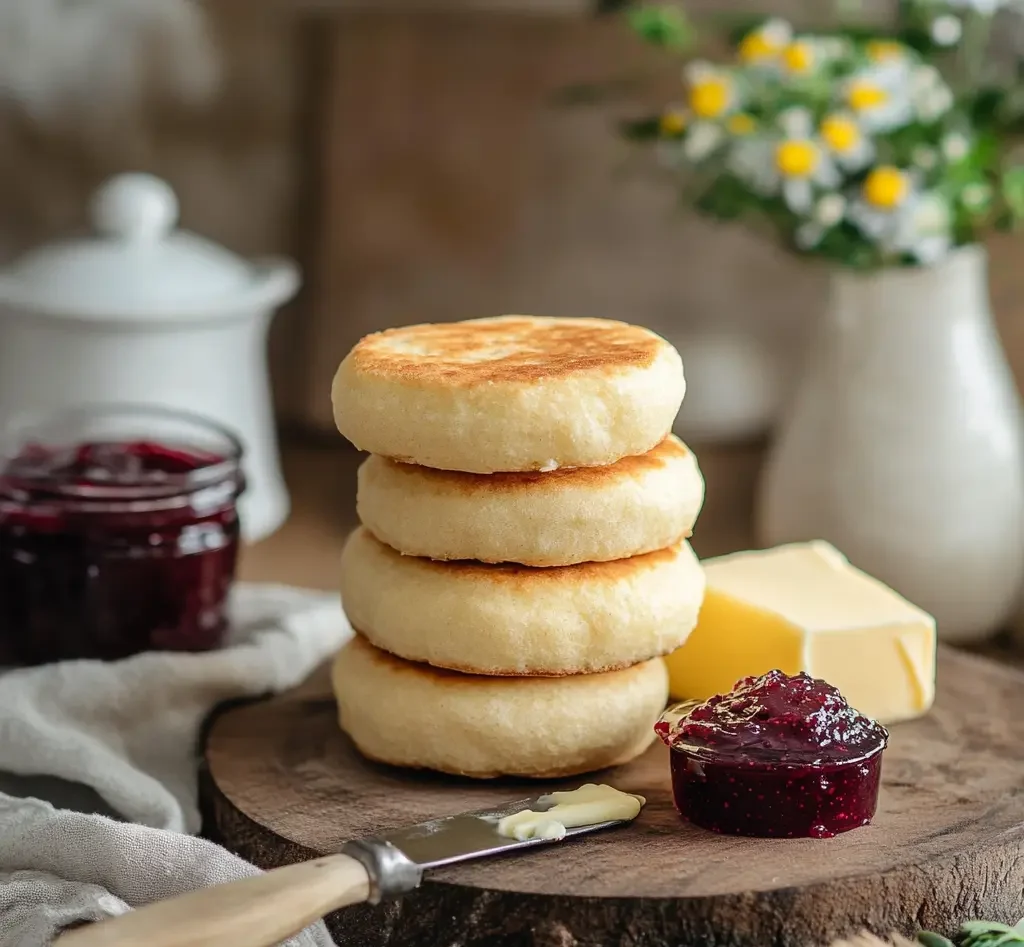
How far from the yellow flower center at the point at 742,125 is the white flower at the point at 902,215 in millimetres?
180

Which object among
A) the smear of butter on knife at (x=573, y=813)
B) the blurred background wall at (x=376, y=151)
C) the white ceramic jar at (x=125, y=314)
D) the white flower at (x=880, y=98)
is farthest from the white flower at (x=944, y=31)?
the smear of butter on knife at (x=573, y=813)

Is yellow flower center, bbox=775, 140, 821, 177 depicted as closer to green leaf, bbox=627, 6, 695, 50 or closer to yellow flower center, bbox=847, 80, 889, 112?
yellow flower center, bbox=847, 80, 889, 112

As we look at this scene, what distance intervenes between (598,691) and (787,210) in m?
0.95

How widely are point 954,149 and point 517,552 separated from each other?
1.05 metres

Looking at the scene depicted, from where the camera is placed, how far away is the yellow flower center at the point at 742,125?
218 centimetres

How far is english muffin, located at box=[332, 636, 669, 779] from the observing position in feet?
5.03

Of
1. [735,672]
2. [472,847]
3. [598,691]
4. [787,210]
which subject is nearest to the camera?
[472,847]

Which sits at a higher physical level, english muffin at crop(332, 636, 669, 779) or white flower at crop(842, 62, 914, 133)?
white flower at crop(842, 62, 914, 133)

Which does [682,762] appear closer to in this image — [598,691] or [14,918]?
[598,691]

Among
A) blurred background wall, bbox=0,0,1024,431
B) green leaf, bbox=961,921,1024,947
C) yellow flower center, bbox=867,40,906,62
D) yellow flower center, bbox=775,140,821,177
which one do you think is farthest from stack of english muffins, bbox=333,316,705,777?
blurred background wall, bbox=0,0,1024,431

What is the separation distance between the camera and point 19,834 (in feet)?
4.87

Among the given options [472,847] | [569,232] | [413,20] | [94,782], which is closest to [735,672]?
[472,847]

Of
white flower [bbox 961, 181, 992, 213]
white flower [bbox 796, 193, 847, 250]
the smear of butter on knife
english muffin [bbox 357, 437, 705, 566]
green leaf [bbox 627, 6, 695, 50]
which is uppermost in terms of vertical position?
→ green leaf [bbox 627, 6, 695, 50]

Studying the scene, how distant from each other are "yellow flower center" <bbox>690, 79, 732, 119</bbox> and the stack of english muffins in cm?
72
